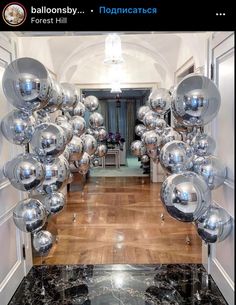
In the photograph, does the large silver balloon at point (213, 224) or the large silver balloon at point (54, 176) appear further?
the large silver balloon at point (54, 176)

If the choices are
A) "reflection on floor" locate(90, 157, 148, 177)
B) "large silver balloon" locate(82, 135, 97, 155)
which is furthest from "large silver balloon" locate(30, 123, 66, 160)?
"reflection on floor" locate(90, 157, 148, 177)

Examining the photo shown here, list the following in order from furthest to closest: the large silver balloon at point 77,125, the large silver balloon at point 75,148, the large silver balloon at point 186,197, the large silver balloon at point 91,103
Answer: the large silver balloon at point 91,103, the large silver balloon at point 77,125, the large silver balloon at point 75,148, the large silver balloon at point 186,197

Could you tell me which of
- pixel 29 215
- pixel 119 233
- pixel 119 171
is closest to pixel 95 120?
pixel 119 233

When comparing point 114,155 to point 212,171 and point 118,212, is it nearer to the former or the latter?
point 118,212

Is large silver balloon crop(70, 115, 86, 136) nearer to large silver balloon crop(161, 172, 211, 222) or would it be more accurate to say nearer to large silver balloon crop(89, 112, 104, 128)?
large silver balloon crop(89, 112, 104, 128)

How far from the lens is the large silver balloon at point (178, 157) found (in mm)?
2316

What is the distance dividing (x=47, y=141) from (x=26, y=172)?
0.79 ft

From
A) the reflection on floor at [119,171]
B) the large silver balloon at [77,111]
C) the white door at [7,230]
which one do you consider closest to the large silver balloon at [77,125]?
the large silver balloon at [77,111]

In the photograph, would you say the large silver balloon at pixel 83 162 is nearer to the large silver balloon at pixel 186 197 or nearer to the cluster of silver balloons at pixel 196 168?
the cluster of silver balloons at pixel 196 168

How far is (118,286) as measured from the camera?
2.52 meters

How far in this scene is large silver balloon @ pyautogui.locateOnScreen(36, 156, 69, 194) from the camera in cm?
229

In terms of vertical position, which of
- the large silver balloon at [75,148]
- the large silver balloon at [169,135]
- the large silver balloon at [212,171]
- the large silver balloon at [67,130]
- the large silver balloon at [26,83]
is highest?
the large silver balloon at [26,83]

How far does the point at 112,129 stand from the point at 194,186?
10.3 metres
